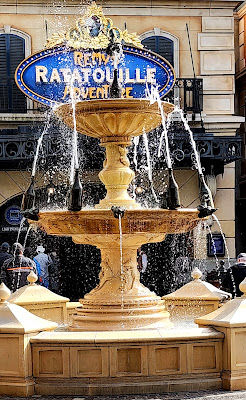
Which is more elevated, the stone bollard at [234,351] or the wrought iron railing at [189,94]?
the wrought iron railing at [189,94]

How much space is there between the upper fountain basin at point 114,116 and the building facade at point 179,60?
42.6 ft

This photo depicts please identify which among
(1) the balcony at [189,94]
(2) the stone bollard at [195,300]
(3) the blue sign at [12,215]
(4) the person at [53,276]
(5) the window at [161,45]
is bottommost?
(4) the person at [53,276]

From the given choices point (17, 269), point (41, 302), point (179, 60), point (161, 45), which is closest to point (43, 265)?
point (17, 269)

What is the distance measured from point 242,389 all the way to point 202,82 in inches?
654

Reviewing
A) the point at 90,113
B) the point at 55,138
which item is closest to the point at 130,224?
the point at 90,113

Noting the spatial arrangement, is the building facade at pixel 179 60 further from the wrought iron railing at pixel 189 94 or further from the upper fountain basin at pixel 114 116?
the upper fountain basin at pixel 114 116

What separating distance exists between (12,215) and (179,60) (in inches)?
243

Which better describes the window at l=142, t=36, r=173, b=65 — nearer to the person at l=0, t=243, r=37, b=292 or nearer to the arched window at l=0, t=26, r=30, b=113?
the arched window at l=0, t=26, r=30, b=113

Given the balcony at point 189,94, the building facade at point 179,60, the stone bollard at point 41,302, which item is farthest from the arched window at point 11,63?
the stone bollard at point 41,302

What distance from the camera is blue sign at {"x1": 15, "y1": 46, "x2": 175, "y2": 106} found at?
22750 millimetres

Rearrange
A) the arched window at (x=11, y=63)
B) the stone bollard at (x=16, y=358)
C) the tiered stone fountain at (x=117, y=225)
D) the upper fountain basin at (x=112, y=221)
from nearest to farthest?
the stone bollard at (x=16, y=358) < the upper fountain basin at (x=112, y=221) < the tiered stone fountain at (x=117, y=225) < the arched window at (x=11, y=63)

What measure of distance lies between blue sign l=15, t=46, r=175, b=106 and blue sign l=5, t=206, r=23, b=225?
11.5ft

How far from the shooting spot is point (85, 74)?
2312 centimetres

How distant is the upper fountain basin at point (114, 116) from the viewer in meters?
10.3
